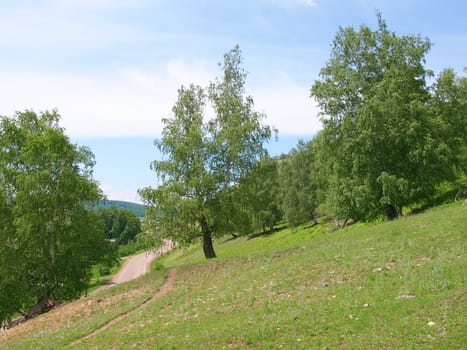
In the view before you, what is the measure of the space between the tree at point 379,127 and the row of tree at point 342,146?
81 mm

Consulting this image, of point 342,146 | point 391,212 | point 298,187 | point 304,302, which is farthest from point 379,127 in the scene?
point 298,187

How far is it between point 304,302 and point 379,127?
2094cm

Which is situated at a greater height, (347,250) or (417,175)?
(417,175)

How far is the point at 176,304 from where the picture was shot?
60.4 ft

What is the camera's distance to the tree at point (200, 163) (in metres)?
28.1

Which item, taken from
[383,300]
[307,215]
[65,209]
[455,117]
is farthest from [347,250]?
[307,215]

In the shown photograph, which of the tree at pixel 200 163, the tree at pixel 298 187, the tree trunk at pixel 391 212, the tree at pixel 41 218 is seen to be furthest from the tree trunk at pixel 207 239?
the tree at pixel 298 187

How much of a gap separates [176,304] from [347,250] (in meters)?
8.83

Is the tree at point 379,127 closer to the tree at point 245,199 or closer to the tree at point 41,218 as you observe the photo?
the tree at point 245,199

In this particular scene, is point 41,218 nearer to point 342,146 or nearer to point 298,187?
point 342,146

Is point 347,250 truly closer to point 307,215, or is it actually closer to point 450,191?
point 450,191

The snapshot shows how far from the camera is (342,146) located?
110 ft

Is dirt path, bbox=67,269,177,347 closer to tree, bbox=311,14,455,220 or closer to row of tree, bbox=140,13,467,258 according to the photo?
row of tree, bbox=140,13,467,258

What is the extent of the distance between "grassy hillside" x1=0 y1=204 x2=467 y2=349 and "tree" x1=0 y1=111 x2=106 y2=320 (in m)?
6.03
